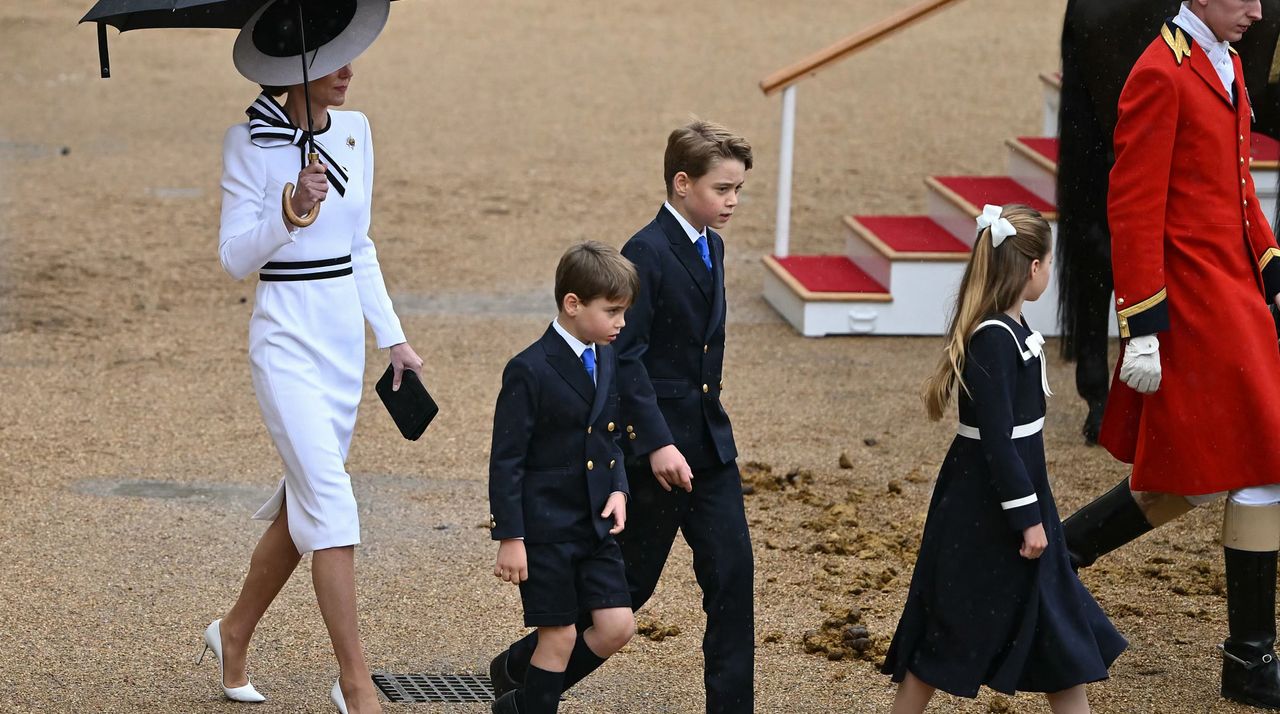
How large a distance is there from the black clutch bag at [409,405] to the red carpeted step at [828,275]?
417 cm

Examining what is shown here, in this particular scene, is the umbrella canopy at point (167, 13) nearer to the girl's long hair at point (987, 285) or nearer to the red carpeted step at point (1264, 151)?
the girl's long hair at point (987, 285)

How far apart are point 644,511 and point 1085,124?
2.89 meters

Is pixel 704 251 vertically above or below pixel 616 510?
above

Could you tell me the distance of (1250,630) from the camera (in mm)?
4176

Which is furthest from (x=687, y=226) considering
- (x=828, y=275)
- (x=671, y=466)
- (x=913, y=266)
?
→ (x=828, y=275)

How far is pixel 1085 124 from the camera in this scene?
6004 mm

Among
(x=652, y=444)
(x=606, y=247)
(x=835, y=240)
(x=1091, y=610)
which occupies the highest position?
(x=606, y=247)

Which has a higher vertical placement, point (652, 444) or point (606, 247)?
point (606, 247)

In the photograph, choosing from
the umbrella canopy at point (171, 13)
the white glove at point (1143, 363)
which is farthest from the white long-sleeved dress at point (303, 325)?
the white glove at point (1143, 363)

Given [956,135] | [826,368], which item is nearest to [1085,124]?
[826,368]

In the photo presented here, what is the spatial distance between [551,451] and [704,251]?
631 mm

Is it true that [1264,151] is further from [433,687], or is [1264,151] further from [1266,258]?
[433,687]

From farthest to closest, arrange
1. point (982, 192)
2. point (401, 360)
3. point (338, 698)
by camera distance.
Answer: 1. point (982, 192)
2. point (401, 360)
3. point (338, 698)

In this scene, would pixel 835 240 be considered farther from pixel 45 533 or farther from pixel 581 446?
pixel 581 446
